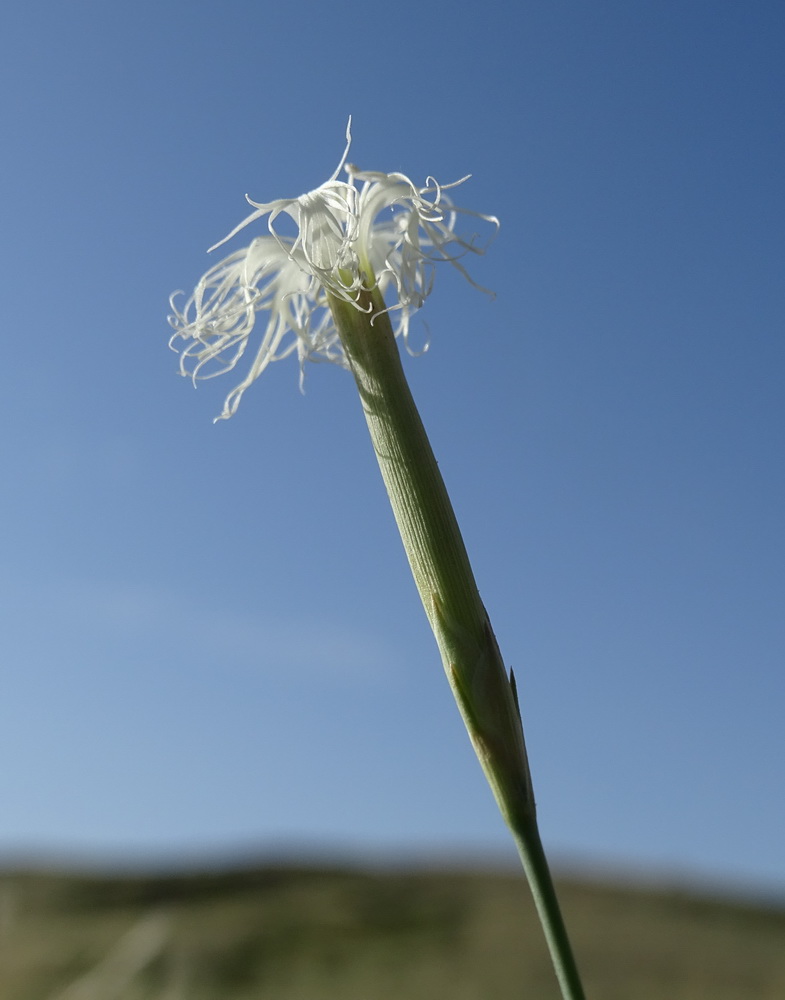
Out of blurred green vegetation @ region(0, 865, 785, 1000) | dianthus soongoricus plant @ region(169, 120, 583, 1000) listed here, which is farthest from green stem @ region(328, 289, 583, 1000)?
blurred green vegetation @ region(0, 865, 785, 1000)

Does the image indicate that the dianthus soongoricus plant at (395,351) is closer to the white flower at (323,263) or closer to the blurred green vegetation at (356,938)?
the white flower at (323,263)

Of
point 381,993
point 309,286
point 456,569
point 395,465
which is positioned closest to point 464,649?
point 456,569

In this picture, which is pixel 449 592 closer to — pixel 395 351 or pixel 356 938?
pixel 395 351

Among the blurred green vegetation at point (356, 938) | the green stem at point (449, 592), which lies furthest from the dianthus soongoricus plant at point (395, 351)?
the blurred green vegetation at point (356, 938)

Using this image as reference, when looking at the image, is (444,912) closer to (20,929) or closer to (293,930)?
(293,930)

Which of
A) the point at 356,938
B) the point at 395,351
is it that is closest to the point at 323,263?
the point at 395,351

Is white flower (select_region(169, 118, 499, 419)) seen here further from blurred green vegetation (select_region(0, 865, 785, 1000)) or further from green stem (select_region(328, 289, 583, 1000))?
blurred green vegetation (select_region(0, 865, 785, 1000))
